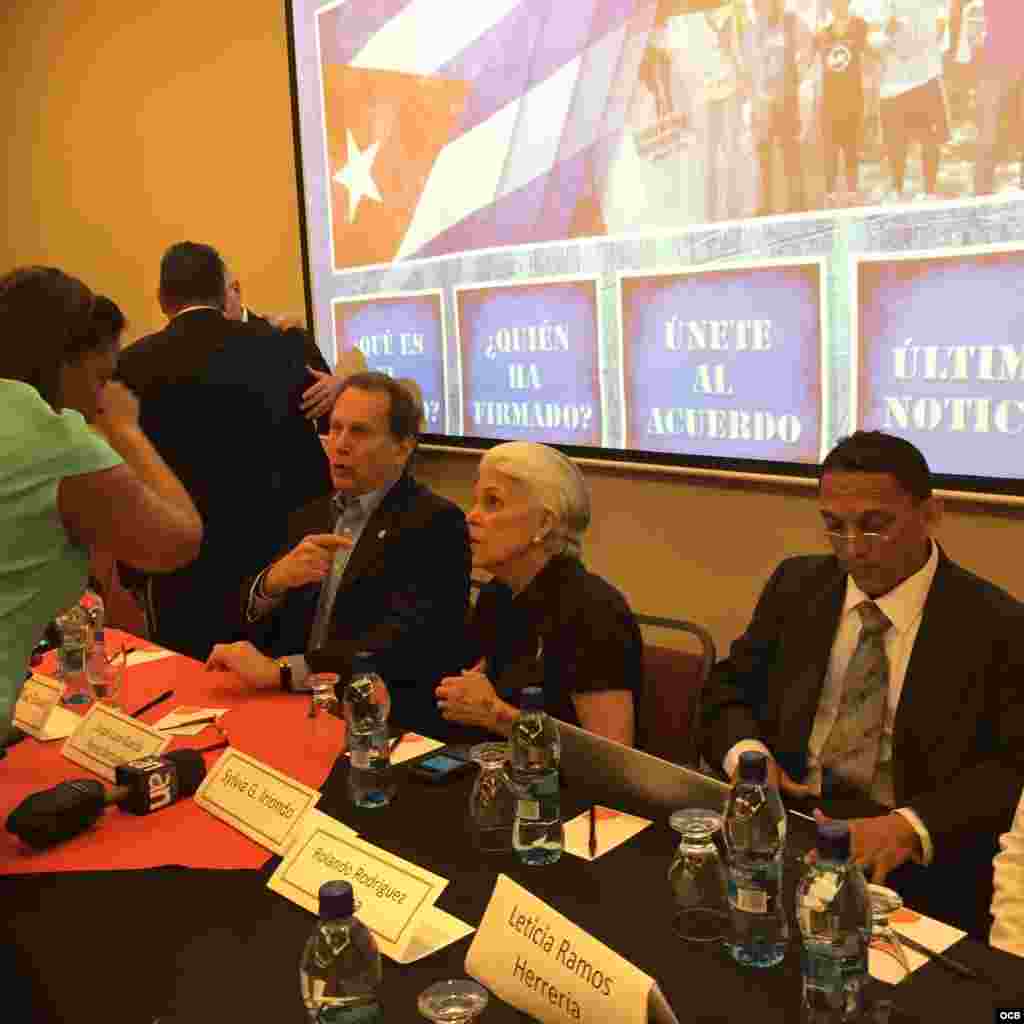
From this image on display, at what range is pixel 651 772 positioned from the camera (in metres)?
1.69

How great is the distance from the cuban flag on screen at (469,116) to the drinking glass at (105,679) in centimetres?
193

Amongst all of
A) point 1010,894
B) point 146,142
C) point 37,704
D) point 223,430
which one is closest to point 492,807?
point 1010,894

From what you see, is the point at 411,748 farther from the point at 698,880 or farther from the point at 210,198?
the point at 210,198

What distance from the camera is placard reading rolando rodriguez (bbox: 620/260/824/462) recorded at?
10.2 feet

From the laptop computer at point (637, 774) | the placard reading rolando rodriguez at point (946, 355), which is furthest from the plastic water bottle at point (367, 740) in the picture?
the placard reading rolando rodriguez at point (946, 355)

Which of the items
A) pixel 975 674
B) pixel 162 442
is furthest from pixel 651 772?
pixel 162 442

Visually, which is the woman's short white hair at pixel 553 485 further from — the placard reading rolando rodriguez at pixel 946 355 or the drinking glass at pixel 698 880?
the drinking glass at pixel 698 880

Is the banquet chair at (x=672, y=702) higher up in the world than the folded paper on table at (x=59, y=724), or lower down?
lower down

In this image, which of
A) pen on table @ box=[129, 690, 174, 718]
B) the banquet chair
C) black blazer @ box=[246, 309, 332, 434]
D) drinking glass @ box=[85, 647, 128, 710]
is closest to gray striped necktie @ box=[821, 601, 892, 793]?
the banquet chair

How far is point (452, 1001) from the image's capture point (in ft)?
4.02

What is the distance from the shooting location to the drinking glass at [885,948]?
1256 mm

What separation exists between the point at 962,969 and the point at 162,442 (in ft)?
9.56

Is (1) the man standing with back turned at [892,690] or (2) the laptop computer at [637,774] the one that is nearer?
(2) the laptop computer at [637,774]

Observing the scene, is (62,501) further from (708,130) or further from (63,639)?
(708,130)
